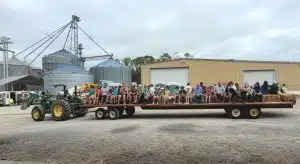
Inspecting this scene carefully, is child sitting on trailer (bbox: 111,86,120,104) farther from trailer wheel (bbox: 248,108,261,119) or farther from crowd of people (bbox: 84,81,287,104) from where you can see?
trailer wheel (bbox: 248,108,261,119)

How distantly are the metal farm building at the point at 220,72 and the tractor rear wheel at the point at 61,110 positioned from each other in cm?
2153

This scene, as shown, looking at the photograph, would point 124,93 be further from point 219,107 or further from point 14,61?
point 14,61

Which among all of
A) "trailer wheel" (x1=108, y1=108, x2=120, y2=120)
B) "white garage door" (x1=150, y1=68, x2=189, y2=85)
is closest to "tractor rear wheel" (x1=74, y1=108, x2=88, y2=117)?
"trailer wheel" (x1=108, y1=108, x2=120, y2=120)

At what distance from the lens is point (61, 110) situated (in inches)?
781

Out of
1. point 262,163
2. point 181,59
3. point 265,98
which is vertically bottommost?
point 262,163

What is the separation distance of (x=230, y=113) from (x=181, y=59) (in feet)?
75.1

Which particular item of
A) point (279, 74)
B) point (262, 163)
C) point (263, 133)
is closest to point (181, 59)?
point (279, 74)

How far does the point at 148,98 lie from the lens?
62.7 feet

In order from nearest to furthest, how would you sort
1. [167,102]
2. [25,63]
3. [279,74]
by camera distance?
[167,102], [279,74], [25,63]

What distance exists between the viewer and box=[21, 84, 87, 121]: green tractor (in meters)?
19.8

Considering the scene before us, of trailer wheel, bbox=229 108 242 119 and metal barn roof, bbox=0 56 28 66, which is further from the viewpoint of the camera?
metal barn roof, bbox=0 56 28 66

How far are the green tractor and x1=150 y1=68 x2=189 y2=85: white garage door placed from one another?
64.5ft

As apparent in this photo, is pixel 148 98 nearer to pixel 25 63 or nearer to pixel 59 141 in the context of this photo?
pixel 59 141

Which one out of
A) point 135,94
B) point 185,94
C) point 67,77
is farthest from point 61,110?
point 67,77
